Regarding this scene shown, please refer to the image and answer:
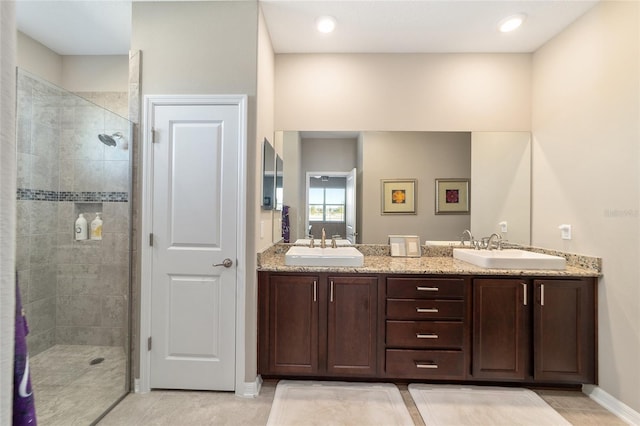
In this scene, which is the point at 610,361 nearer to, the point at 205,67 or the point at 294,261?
the point at 294,261

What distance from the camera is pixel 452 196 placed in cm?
289

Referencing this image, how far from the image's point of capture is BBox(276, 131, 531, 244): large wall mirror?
289 cm

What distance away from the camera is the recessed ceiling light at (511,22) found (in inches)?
92.9

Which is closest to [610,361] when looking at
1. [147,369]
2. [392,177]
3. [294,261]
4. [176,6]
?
[392,177]

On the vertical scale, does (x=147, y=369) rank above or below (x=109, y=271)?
below

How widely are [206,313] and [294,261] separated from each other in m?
0.73

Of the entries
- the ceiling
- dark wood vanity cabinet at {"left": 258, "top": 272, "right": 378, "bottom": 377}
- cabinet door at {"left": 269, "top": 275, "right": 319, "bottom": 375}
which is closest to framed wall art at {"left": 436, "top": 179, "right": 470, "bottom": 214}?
dark wood vanity cabinet at {"left": 258, "top": 272, "right": 378, "bottom": 377}

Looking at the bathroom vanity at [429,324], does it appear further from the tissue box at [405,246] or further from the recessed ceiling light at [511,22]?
the recessed ceiling light at [511,22]

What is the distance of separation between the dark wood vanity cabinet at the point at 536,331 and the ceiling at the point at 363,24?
6.54 ft

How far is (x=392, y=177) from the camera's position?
9.58ft

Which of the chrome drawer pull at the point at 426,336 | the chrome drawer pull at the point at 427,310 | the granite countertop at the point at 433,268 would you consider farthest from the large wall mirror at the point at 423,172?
the chrome drawer pull at the point at 426,336

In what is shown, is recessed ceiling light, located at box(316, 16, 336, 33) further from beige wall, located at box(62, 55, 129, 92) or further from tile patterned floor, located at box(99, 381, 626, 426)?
tile patterned floor, located at box(99, 381, 626, 426)

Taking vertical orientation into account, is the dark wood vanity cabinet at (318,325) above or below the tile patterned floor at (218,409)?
above

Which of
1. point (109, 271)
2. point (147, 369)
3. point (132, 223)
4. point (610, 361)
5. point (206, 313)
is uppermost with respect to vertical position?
point (132, 223)
